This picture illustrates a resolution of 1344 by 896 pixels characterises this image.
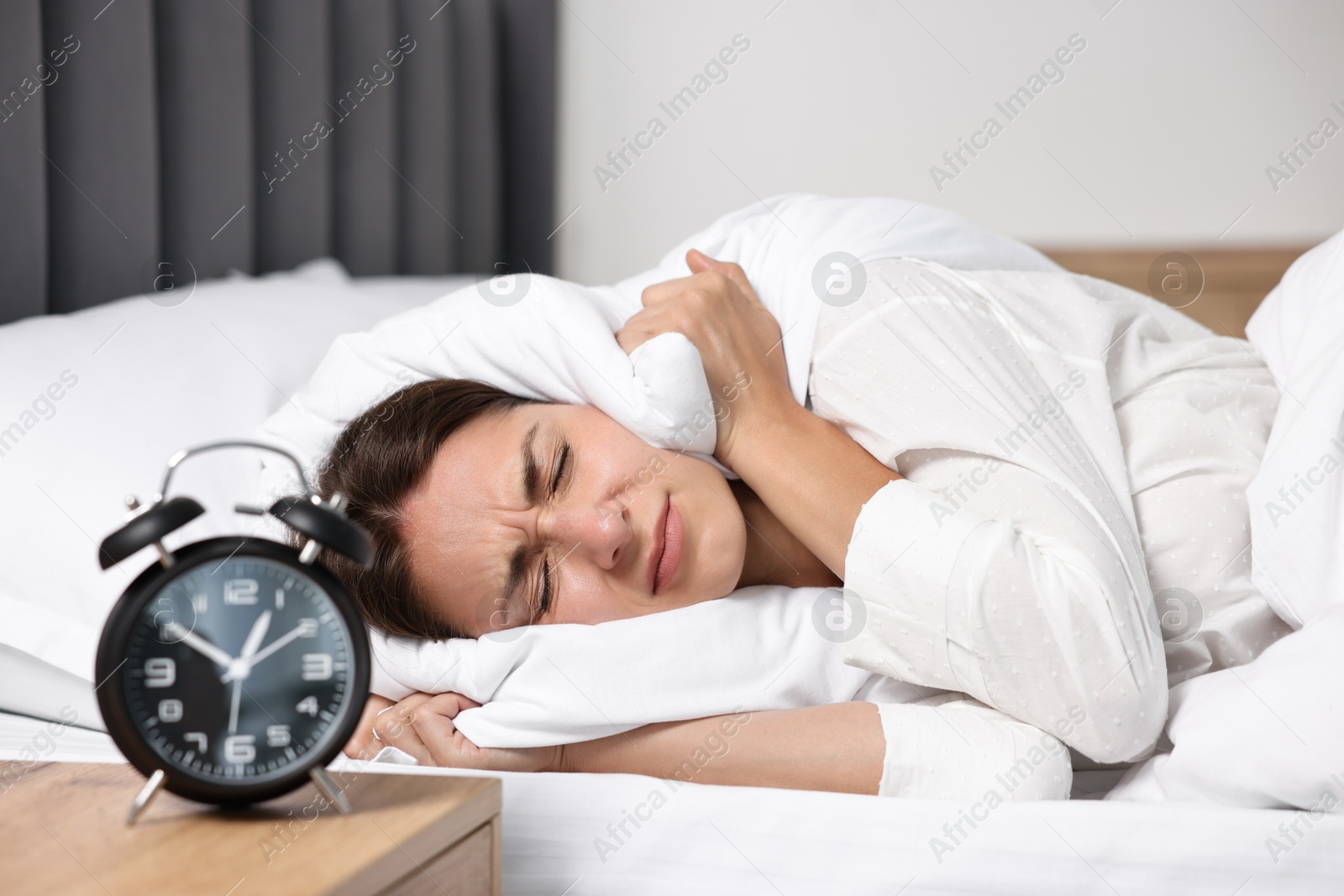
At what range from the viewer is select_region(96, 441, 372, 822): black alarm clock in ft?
1.77

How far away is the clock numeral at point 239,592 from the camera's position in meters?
0.55

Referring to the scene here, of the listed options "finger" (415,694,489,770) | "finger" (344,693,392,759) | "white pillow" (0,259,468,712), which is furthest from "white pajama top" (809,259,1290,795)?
"white pillow" (0,259,468,712)

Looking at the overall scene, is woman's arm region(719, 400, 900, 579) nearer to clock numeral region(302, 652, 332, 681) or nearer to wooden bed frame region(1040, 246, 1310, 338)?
clock numeral region(302, 652, 332, 681)

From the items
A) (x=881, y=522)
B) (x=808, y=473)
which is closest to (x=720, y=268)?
(x=808, y=473)

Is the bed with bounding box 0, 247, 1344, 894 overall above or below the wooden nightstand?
below

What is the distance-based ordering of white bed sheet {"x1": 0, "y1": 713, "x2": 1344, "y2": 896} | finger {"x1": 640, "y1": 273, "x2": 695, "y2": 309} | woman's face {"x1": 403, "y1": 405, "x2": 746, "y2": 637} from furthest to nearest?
finger {"x1": 640, "y1": 273, "x2": 695, "y2": 309}, woman's face {"x1": 403, "y1": 405, "x2": 746, "y2": 637}, white bed sheet {"x1": 0, "y1": 713, "x2": 1344, "y2": 896}

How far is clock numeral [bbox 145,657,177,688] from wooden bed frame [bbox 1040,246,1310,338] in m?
2.00

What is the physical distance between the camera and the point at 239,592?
1.82 ft

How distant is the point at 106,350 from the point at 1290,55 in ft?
7.35

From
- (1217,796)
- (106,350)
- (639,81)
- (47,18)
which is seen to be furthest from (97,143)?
(1217,796)

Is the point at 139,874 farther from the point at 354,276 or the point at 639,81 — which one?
the point at 639,81

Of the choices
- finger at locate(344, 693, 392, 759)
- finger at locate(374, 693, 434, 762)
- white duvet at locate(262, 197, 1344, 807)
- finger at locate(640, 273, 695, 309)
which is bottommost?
finger at locate(344, 693, 392, 759)

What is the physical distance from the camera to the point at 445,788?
597mm

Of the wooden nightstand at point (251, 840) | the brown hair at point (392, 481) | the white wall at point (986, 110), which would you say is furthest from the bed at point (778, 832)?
the white wall at point (986, 110)
